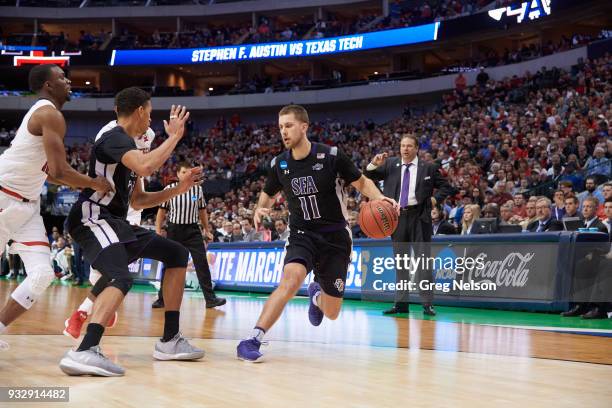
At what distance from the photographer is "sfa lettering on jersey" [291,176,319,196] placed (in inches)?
248

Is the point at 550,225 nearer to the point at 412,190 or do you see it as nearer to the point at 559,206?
the point at 559,206

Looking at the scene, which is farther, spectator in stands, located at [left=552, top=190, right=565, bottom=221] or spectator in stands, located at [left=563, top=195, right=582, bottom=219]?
spectator in stands, located at [left=552, top=190, right=565, bottom=221]

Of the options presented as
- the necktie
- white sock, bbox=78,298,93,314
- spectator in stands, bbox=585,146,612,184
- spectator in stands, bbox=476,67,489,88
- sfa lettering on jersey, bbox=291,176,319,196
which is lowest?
white sock, bbox=78,298,93,314

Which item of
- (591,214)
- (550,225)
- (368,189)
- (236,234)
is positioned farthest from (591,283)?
(236,234)

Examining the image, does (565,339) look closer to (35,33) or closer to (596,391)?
(596,391)

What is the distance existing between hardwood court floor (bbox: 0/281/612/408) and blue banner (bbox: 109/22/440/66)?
2951 centimetres

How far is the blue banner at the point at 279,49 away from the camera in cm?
3666

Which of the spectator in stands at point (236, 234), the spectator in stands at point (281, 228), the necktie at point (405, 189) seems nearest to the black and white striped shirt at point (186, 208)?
the necktie at point (405, 189)

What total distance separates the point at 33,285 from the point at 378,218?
295cm

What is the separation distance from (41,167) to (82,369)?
1595 millimetres

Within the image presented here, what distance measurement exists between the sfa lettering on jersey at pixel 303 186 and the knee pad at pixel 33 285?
2.07 metres

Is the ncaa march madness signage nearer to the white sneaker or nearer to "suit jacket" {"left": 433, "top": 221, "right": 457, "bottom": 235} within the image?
"suit jacket" {"left": 433, "top": 221, "right": 457, "bottom": 235}

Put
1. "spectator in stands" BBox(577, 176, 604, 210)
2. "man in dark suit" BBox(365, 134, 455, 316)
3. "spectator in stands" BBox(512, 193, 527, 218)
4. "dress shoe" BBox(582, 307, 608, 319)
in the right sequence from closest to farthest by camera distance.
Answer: "dress shoe" BBox(582, 307, 608, 319) → "man in dark suit" BBox(365, 134, 455, 316) → "spectator in stands" BBox(577, 176, 604, 210) → "spectator in stands" BBox(512, 193, 527, 218)

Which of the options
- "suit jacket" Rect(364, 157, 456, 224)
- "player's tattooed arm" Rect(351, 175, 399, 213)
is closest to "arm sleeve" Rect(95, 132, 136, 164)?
"player's tattooed arm" Rect(351, 175, 399, 213)
